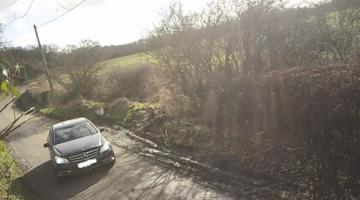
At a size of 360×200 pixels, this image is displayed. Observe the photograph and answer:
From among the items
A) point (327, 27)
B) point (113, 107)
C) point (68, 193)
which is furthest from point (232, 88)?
point (113, 107)

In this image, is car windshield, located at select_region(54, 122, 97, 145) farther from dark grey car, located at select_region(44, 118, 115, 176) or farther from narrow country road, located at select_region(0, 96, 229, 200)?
narrow country road, located at select_region(0, 96, 229, 200)

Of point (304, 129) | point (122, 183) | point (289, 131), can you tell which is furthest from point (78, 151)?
point (304, 129)

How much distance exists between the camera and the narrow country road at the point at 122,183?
1011cm

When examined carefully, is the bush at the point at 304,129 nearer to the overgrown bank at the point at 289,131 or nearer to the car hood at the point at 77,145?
the overgrown bank at the point at 289,131

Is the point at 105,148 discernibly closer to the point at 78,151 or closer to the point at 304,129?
the point at 78,151

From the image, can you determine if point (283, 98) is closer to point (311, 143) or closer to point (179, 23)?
point (311, 143)

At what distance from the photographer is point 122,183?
11.5 metres

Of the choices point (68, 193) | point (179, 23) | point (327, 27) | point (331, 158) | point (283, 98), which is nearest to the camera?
point (331, 158)

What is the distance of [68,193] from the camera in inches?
466

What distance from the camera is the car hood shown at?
517 inches

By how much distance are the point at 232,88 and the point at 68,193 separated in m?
6.22

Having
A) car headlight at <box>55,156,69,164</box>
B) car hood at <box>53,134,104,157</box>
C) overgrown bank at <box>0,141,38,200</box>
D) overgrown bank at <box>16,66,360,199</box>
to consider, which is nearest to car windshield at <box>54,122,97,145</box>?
car hood at <box>53,134,104,157</box>

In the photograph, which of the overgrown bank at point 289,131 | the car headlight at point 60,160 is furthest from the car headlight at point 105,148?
the overgrown bank at point 289,131

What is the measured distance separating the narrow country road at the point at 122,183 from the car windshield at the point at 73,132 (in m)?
1.34
